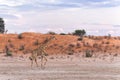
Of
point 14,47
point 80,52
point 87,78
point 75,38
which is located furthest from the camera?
point 75,38

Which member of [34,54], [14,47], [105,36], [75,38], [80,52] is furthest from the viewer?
[105,36]

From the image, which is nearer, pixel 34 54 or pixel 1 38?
pixel 34 54

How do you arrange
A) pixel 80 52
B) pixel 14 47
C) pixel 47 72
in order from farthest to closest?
pixel 14 47, pixel 80 52, pixel 47 72

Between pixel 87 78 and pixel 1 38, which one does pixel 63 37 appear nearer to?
pixel 1 38

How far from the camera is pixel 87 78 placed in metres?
25.6

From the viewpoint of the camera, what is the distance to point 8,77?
26.3 meters

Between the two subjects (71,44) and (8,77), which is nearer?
(8,77)

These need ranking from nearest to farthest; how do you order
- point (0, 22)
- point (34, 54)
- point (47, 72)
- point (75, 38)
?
point (47, 72) < point (34, 54) < point (75, 38) < point (0, 22)

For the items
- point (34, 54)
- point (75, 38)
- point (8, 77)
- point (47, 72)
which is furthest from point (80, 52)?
point (8, 77)

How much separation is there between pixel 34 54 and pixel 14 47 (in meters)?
24.8

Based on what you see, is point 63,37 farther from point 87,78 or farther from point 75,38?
point 87,78

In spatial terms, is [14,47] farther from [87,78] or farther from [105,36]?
[87,78]

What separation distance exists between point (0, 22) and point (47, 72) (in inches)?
1776

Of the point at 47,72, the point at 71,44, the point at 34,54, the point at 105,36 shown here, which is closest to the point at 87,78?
the point at 47,72
